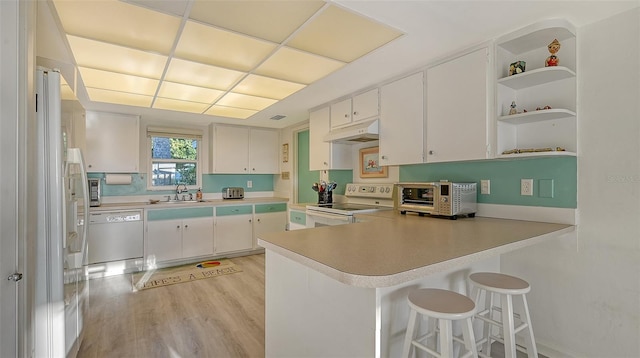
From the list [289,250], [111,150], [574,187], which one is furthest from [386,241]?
[111,150]

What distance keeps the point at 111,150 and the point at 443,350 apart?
4517 millimetres

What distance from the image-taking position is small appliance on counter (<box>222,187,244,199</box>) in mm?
5008

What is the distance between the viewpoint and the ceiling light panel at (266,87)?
2869 mm

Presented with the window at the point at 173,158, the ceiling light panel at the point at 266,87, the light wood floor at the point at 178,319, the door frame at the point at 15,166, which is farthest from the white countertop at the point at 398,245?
the window at the point at 173,158

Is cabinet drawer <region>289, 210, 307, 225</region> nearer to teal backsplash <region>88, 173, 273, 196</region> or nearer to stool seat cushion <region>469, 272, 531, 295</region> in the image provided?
teal backsplash <region>88, 173, 273, 196</region>

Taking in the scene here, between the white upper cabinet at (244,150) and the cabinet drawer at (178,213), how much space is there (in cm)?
73

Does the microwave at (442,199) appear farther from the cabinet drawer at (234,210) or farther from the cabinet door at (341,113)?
the cabinet drawer at (234,210)

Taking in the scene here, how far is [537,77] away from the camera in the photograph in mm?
1900

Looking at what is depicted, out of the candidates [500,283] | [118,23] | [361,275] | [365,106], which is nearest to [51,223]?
[118,23]

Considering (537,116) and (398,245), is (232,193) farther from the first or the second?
(537,116)

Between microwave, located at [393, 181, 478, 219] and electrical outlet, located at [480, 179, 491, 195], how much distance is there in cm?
6

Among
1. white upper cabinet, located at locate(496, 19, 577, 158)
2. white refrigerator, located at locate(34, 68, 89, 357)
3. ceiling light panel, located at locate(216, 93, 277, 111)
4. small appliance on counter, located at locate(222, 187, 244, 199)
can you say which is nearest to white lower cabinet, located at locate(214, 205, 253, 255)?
small appliance on counter, located at locate(222, 187, 244, 199)

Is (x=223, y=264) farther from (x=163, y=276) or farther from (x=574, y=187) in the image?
(x=574, y=187)

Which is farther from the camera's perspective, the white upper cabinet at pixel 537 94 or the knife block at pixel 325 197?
the knife block at pixel 325 197
